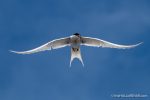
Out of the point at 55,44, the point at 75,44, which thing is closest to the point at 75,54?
the point at 75,44

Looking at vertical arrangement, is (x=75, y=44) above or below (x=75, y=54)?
above

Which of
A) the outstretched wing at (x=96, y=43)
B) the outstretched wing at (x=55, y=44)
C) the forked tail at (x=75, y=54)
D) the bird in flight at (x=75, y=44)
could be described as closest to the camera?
the bird in flight at (x=75, y=44)

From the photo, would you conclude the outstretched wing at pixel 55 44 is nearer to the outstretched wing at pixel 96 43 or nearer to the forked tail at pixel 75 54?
the forked tail at pixel 75 54

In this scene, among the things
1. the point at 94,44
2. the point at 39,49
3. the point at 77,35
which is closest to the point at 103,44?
the point at 94,44

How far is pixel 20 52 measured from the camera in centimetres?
2725

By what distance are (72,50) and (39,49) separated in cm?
239

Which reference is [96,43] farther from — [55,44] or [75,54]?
[55,44]

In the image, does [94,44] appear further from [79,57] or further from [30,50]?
[30,50]

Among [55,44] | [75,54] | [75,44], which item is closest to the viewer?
[75,44]

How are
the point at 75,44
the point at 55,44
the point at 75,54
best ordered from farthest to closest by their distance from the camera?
the point at 75,54, the point at 55,44, the point at 75,44

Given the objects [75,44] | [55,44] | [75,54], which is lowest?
→ [75,54]

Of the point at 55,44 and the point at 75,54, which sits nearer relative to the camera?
the point at 55,44

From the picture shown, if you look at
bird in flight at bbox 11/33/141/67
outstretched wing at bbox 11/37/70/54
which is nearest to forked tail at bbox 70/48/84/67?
bird in flight at bbox 11/33/141/67

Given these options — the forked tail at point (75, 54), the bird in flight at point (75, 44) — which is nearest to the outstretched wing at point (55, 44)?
the bird in flight at point (75, 44)
